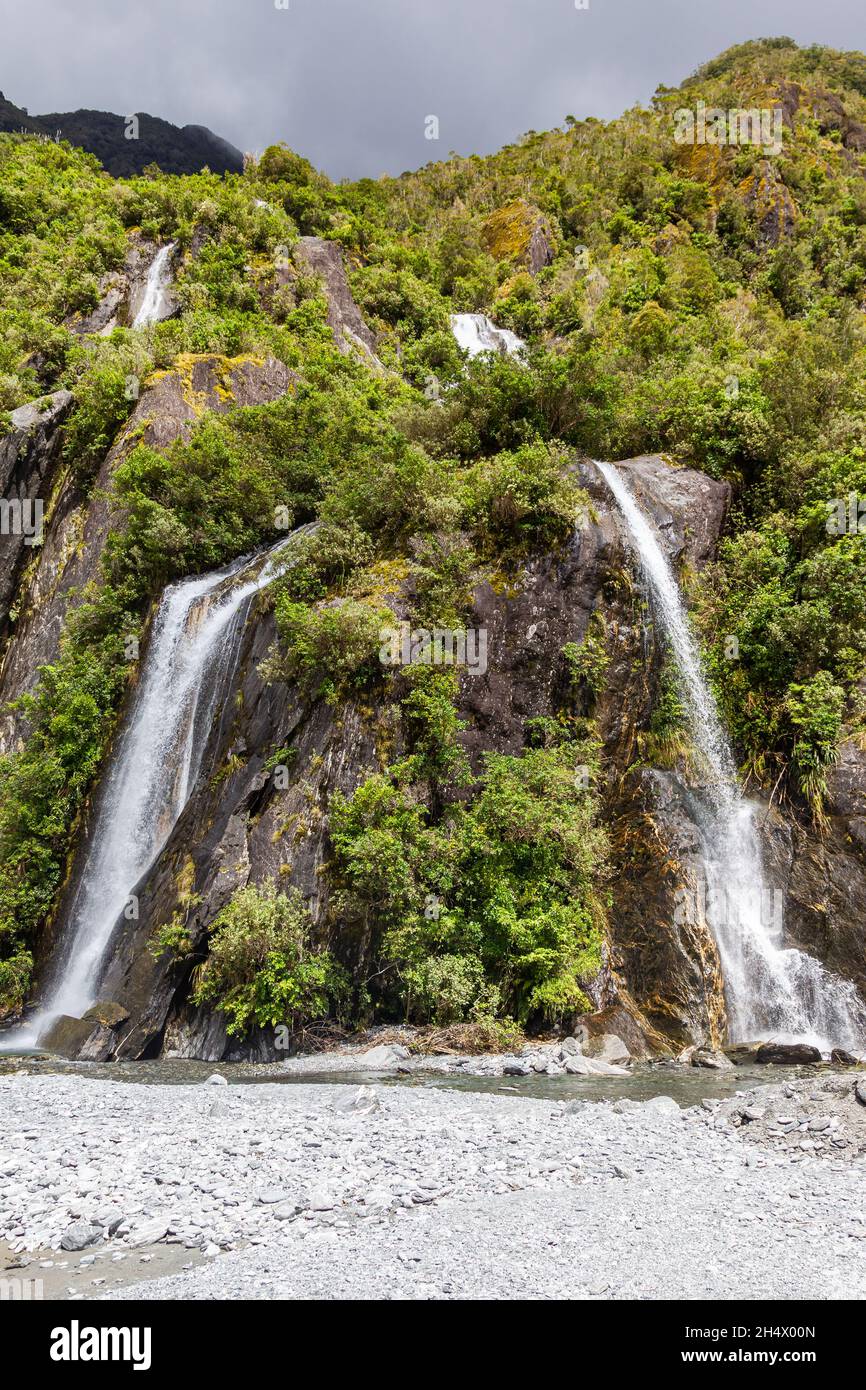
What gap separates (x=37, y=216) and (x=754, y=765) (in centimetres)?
4155

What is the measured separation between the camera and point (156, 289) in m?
33.3

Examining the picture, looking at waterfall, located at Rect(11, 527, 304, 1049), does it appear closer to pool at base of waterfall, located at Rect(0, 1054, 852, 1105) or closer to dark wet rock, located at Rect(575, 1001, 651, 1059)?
pool at base of waterfall, located at Rect(0, 1054, 852, 1105)

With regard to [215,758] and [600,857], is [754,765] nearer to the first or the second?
[600,857]

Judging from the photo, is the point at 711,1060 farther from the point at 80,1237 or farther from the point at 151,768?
the point at 151,768

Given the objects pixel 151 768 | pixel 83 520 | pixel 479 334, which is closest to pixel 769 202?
pixel 479 334

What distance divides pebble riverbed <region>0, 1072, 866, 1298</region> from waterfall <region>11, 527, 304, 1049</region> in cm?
619

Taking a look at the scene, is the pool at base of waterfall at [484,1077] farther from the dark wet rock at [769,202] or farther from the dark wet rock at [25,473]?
the dark wet rock at [769,202]

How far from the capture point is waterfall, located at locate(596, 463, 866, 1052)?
13.1 meters

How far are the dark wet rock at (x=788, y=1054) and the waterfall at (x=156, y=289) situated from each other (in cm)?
3251

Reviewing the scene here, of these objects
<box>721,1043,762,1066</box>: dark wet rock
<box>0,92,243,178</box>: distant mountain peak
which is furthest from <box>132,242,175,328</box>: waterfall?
<box>0,92,243,178</box>: distant mountain peak

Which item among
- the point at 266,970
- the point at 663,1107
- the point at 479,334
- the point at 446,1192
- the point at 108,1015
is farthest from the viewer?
the point at 479,334

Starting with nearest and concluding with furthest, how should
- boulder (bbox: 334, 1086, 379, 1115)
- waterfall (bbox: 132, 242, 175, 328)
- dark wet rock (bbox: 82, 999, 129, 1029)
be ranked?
boulder (bbox: 334, 1086, 379, 1115), dark wet rock (bbox: 82, 999, 129, 1029), waterfall (bbox: 132, 242, 175, 328)

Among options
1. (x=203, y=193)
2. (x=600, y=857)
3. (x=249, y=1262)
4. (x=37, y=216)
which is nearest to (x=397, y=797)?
(x=600, y=857)

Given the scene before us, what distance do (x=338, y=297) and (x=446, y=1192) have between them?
125ft
